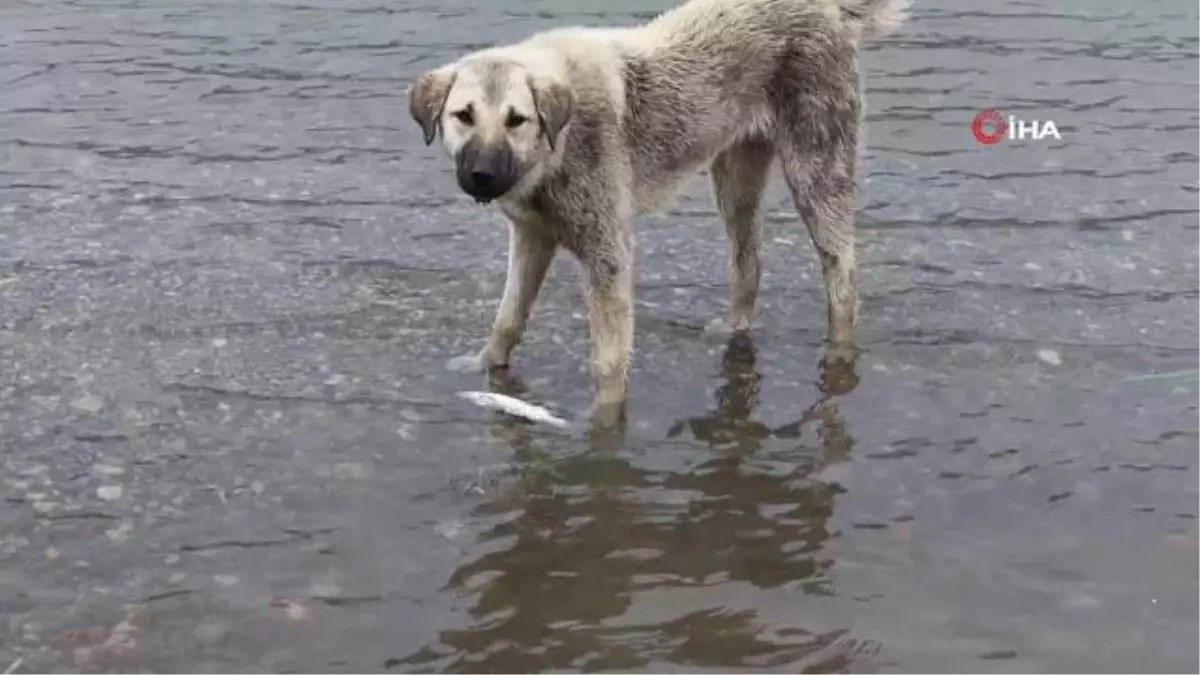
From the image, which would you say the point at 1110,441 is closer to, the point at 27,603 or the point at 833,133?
the point at 833,133

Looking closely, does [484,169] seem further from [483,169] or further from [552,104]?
[552,104]

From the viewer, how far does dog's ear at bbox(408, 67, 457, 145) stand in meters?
5.98

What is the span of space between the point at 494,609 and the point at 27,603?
1.66 metres

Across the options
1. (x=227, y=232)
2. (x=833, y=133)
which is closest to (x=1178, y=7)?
(x=833, y=133)

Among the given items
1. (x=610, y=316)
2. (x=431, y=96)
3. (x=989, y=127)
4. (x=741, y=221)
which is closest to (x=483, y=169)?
(x=431, y=96)

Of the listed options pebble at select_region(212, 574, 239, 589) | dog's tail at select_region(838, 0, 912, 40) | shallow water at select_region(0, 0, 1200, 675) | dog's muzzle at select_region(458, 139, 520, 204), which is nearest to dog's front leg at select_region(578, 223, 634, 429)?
shallow water at select_region(0, 0, 1200, 675)

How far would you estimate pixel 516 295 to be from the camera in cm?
716

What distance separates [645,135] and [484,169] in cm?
132

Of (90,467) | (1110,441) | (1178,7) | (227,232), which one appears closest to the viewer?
(90,467)

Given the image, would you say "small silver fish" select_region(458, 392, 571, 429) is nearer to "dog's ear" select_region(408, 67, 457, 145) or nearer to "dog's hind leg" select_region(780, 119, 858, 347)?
"dog's ear" select_region(408, 67, 457, 145)

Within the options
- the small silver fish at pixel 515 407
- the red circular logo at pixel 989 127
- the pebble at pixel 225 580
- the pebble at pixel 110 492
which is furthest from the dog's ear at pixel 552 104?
the red circular logo at pixel 989 127

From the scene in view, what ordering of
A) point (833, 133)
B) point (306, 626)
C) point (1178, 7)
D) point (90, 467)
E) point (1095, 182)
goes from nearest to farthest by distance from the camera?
point (306, 626)
point (90, 467)
point (833, 133)
point (1095, 182)
point (1178, 7)

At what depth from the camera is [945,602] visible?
5363 millimetres

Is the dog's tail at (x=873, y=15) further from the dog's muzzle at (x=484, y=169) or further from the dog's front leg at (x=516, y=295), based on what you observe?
the dog's muzzle at (x=484, y=169)
